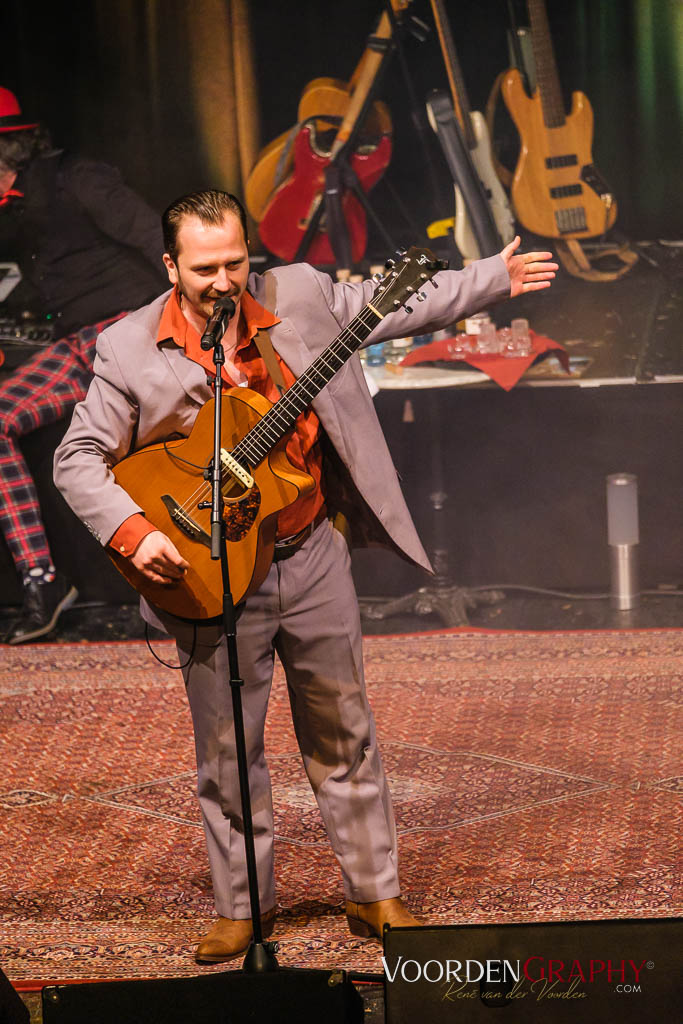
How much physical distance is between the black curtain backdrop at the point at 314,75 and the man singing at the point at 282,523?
3.56 m

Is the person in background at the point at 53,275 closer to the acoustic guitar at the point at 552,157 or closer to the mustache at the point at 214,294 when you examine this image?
the acoustic guitar at the point at 552,157

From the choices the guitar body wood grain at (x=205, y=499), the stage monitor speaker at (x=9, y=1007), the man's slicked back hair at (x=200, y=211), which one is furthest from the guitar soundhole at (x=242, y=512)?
the stage monitor speaker at (x=9, y=1007)

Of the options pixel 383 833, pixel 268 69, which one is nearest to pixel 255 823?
pixel 383 833

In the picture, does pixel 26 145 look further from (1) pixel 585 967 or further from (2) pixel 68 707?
(1) pixel 585 967

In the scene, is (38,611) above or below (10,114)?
below

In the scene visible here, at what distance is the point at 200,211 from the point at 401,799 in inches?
82.4

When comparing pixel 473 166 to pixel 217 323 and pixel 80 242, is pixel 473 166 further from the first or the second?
pixel 217 323

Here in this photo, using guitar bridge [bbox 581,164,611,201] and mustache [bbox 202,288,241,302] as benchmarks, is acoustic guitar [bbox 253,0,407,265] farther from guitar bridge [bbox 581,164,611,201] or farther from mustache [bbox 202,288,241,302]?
mustache [bbox 202,288,241,302]

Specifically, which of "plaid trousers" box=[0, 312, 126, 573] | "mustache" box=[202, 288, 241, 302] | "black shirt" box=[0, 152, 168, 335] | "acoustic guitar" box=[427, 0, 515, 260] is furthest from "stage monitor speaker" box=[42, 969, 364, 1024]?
"black shirt" box=[0, 152, 168, 335]

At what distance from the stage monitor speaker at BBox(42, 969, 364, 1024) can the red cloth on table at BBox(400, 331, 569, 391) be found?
4.17 m

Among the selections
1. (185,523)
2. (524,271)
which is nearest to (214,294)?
(185,523)

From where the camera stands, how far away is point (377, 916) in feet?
10.2

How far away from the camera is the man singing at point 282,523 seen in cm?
293

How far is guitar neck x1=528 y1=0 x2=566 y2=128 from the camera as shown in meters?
6.27
